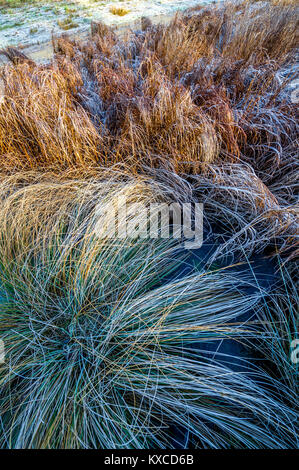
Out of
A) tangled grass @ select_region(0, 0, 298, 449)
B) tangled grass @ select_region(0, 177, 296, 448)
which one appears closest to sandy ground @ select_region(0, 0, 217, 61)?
tangled grass @ select_region(0, 0, 298, 449)

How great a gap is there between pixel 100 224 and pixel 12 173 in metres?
0.88

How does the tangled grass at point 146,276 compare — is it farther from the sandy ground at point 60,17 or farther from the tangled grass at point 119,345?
the sandy ground at point 60,17

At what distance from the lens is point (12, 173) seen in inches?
66.7

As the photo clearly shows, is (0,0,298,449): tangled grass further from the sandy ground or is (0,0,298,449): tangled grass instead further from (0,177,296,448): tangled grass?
the sandy ground

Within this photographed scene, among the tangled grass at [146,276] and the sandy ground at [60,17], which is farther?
the sandy ground at [60,17]

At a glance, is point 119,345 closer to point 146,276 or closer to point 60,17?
point 146,276

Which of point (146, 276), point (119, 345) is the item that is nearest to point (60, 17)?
point (146, 276)

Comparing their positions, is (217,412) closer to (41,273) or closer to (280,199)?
(41,273)

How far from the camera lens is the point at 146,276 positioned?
1.16 metres

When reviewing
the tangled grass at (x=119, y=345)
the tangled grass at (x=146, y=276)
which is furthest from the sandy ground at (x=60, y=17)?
the tangled grass at (x=119, y=345)

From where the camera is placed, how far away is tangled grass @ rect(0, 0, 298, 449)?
875mm

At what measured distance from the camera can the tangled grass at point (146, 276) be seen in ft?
2.87

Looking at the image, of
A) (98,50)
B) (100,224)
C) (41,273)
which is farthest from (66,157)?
(98,50)

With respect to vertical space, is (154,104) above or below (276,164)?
above
